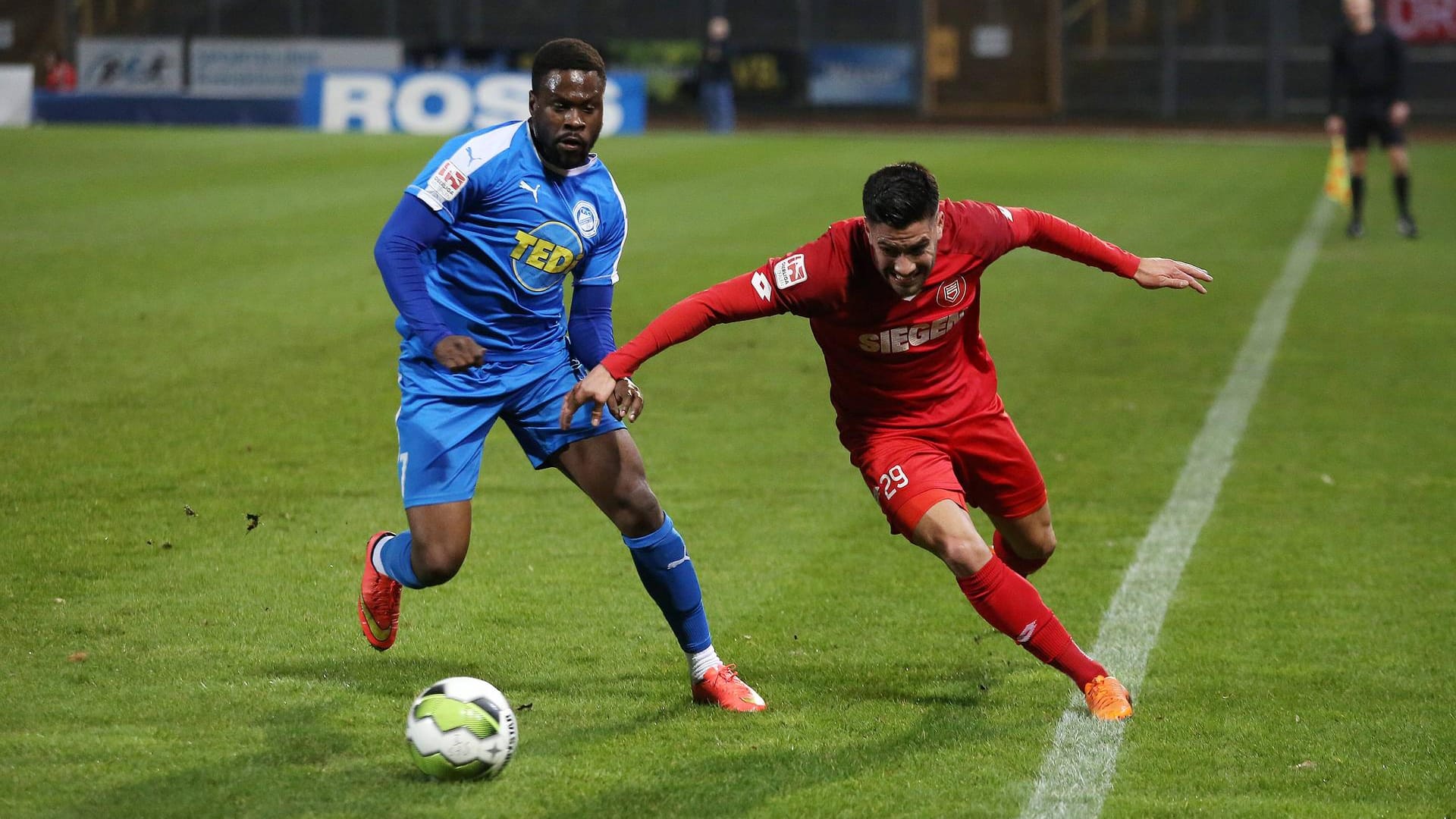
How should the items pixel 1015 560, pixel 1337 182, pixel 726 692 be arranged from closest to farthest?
1. pixel 726 692
2. pixel 1015 560
3. pixel 1337 182

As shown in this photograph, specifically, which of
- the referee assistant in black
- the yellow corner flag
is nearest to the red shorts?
the referee assistant in black

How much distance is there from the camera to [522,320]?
5.27m

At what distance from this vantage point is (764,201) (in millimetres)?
19469

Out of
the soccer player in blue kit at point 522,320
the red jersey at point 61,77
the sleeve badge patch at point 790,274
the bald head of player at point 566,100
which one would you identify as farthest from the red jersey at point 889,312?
the red jersey at point 61,77

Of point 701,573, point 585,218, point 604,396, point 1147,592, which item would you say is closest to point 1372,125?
point 1147,592

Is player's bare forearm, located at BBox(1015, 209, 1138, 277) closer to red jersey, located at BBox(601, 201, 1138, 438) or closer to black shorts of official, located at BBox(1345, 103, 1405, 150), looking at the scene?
red jersey, located at BBox(601, 201, 1138, 438)

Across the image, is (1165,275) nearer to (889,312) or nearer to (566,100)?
(889,312)

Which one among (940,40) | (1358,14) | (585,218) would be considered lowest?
(585,218)

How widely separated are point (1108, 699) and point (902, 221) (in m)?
1.54

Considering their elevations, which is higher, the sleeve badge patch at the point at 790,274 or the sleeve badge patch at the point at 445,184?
the sleeve badge patch at the point at 445,184

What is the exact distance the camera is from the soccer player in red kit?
479cm

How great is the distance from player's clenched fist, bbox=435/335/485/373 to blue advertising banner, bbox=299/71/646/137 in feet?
79.3

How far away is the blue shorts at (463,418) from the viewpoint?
202 inches

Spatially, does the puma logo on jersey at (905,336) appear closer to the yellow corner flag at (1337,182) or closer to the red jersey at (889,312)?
the red jersey at (889,312)
